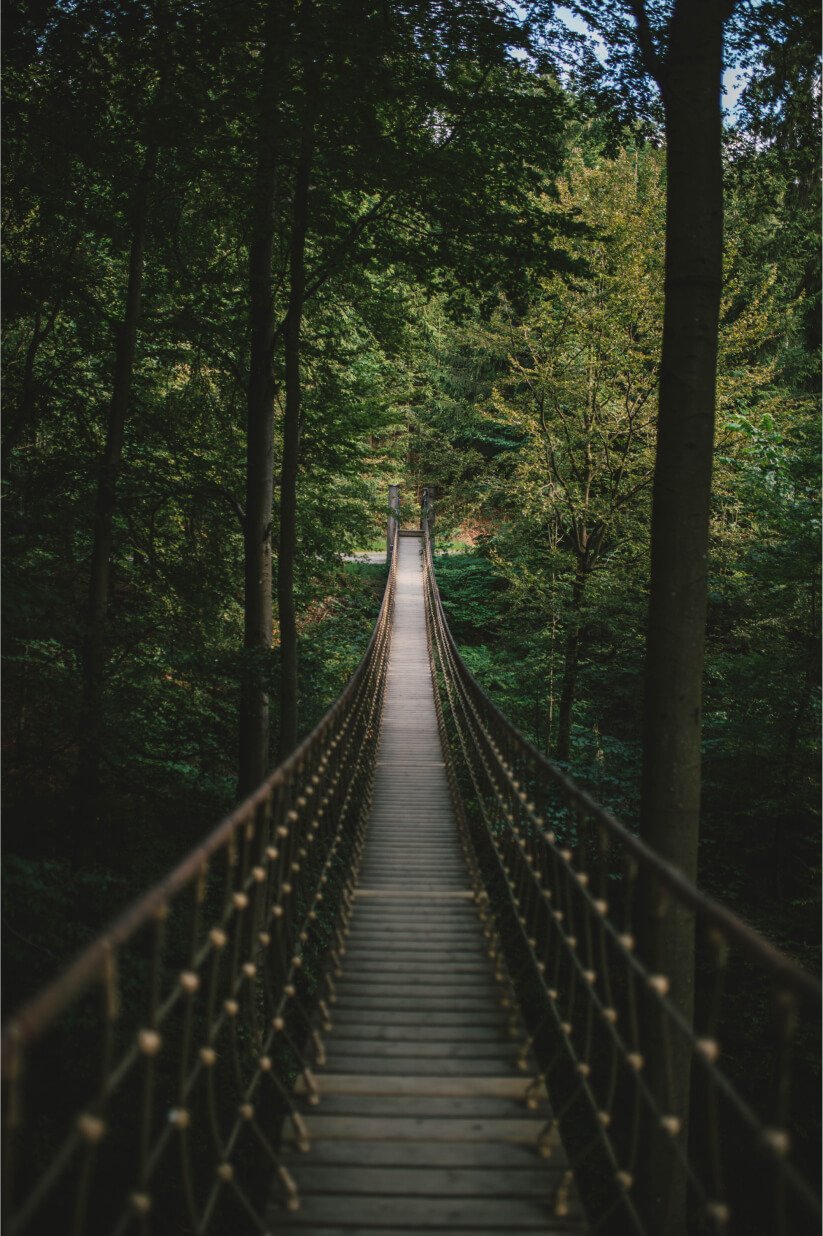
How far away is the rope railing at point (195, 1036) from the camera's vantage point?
1.19 m

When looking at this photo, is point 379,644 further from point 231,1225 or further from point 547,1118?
point 547,1118

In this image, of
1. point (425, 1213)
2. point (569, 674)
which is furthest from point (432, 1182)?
point (569, 674)

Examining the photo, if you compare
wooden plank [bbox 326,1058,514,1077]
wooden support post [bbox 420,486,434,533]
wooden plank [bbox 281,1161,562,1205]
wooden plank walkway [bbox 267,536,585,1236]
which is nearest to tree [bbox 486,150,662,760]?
wooden plank walkway [bbox 267,536,585,1236]

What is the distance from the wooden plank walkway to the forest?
1187 millimetres

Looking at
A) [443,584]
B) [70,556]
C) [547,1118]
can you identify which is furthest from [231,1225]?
[443,584]

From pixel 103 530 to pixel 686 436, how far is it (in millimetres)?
4319

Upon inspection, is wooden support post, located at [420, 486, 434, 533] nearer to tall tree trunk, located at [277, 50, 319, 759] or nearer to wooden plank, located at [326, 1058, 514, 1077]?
tall tree trunk, located at [277, 50, 319, 759]

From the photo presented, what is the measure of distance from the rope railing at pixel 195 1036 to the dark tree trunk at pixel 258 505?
822 mm

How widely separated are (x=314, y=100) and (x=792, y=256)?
11.0 feet

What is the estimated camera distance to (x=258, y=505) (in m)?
6.13

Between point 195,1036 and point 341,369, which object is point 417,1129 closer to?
point 195,1036

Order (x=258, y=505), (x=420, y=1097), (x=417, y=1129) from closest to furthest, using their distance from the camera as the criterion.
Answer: (x=417, y=1129)
(x=420, y=1097)
(x=258, y=505)

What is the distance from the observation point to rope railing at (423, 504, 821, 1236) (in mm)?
1397

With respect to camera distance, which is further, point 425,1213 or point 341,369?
point 341,369
